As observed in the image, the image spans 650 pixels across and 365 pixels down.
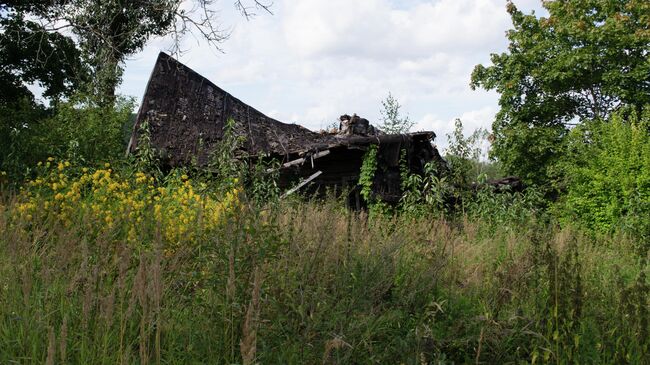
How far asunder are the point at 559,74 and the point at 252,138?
12.2 meters

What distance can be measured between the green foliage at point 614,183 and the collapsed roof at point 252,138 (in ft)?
11.9

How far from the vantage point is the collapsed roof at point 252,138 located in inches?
549

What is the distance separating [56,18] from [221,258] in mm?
13565

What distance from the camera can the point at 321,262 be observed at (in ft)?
14.3

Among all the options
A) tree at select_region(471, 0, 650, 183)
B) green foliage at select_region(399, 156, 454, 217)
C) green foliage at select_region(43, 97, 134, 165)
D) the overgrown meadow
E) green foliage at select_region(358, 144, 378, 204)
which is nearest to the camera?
the overgrown meadow

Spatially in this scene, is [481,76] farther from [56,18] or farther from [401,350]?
[401,350]

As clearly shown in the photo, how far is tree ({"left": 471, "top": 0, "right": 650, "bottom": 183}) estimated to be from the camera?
20859 mm

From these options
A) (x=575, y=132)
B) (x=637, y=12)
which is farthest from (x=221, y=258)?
(x=637, y=12)

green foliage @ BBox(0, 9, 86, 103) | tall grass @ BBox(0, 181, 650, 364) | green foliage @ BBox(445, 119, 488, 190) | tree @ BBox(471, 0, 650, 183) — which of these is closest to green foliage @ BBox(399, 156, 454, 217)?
green foliage @ BBox(445, 119, 488, 190)

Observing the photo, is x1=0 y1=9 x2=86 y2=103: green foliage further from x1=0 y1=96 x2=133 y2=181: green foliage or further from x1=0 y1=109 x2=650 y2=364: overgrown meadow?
x1=0 y1=109 x2=650 y2=364: overgrown meadow

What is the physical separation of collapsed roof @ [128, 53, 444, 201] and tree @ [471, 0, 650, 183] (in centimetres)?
826

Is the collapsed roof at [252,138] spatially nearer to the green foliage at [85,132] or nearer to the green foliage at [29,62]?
the green foliage at [85,132]

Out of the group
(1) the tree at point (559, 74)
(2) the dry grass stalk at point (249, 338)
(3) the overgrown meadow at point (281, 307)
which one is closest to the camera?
(2) the dry grass stalk at point (249, 338)

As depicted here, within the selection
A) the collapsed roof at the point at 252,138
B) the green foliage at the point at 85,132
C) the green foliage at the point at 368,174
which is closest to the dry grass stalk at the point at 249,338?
the green foliage at the point at 85,132
